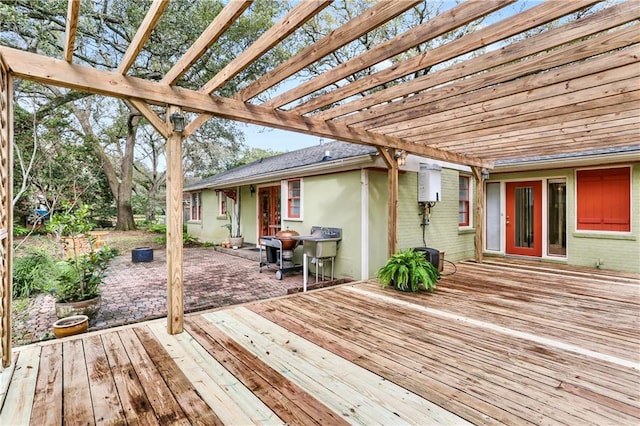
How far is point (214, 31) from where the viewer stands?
2.36 m

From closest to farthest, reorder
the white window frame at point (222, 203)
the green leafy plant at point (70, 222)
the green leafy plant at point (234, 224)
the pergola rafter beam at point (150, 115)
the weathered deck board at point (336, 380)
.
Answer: the weathered deck board at point (336, 380), the pergola rafter beam at point (150, 115), the green leafy plant at point (70, 222), the green leafy plant at point (234, 224), the white window frame at point (222, 203)

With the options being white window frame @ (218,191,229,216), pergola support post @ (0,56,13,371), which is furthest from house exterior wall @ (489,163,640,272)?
white window frame @ (218,191,229,216)

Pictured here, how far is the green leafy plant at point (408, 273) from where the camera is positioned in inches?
192

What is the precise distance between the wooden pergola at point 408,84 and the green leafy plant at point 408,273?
6.68 ft

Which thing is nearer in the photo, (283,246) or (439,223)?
(283,246)

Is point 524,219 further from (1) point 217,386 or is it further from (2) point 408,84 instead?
(1) point 217,386

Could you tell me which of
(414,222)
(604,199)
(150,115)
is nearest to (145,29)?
(150,115)

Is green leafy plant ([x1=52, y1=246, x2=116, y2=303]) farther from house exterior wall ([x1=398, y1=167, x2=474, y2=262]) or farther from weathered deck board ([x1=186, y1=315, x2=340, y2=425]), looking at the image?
house exterior wall ([x1=398, y1=167, x2=474, y2=262])

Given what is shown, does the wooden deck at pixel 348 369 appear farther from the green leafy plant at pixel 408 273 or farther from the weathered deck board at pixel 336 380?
the green leafy plant at pixel 408 273

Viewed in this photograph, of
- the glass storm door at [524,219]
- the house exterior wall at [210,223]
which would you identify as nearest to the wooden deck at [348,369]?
the glass storm door at [524,219]

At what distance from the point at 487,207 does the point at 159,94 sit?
875 cm

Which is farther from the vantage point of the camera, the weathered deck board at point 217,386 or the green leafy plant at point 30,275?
the green leafy plant at point 30,275

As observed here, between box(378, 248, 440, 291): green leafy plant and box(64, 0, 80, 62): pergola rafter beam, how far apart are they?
4.64 meters

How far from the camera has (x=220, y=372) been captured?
8.26 ft
